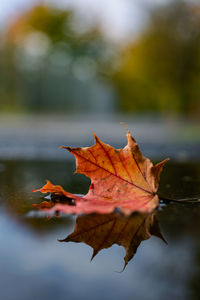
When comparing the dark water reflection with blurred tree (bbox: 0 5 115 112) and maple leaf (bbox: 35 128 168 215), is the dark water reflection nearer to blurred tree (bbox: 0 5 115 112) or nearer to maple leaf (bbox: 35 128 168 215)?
maple leaf (bbox: 35 128 168 215)

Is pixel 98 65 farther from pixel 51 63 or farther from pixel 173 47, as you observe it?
pixel 173 47

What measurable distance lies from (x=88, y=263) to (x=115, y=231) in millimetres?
158

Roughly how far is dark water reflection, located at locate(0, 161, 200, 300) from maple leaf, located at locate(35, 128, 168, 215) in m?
0.08

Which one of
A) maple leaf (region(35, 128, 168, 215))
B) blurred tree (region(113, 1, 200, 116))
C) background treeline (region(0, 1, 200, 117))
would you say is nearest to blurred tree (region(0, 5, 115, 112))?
background treeline (region(0, 1, 200, 117))

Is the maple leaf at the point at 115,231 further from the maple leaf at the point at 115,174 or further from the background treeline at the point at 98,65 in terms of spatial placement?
the background treeline at the point at 98,65

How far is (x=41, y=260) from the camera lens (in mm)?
572

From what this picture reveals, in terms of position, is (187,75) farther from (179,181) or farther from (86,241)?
(86,241)

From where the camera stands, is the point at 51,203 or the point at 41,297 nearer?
the point at 41,297

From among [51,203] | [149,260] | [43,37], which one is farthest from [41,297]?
[43,37]

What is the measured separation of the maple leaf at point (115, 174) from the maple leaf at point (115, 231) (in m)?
0.11

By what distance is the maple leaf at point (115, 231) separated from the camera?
65cm

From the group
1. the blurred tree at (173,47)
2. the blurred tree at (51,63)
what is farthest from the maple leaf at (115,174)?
the blurred tree at (51,63)

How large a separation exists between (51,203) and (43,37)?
16.8 metres

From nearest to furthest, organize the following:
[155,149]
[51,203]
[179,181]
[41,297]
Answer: [41,297] → [51,203] → [179,181] → [155,149]
